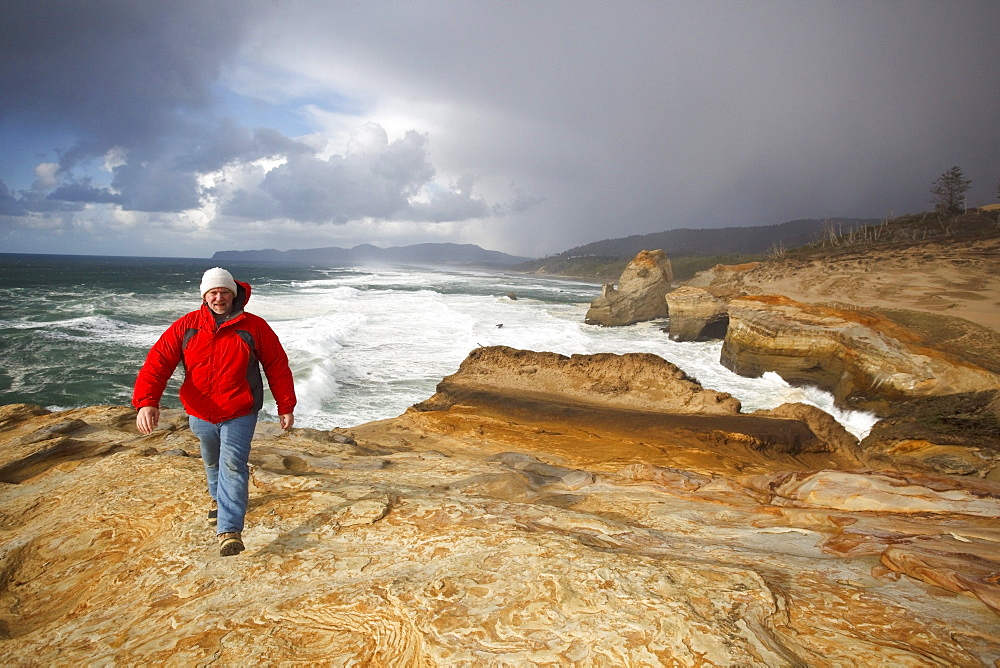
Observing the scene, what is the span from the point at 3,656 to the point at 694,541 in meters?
4.14

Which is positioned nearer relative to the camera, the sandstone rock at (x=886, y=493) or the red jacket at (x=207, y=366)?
the red jacket at (x=207, y=366)

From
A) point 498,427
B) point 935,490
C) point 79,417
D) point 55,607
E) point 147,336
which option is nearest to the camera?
point 55,607

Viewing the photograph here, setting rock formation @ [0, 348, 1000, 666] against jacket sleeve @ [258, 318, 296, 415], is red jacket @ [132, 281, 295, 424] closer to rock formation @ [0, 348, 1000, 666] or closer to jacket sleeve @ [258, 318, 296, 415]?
jacket sleeve @ [258, 318, 296, 415]

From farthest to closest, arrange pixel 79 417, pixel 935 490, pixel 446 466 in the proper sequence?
pixel 79 417, pixel 446 466, pixel 935 490

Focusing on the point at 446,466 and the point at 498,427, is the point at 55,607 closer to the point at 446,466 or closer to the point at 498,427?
the point at 446,466

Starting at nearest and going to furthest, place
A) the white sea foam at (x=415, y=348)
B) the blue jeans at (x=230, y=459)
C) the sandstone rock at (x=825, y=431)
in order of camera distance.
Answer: the blue jeans at (x=230, y=459) < the sandstone rock at (x=825, y=431) < the white sea foam at (x=415, y=348)

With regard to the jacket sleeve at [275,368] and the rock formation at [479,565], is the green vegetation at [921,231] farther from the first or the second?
the jacket sleeve at [275,368]

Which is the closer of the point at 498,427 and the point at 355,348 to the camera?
the point at 498,427

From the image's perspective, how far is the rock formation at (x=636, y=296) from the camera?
28.6m

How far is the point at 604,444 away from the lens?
8.06 meters

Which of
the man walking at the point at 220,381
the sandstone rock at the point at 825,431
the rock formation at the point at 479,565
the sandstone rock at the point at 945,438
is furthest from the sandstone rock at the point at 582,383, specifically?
the man walking at the point at 220,381

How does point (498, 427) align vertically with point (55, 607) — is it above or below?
below

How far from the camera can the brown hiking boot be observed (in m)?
3.08

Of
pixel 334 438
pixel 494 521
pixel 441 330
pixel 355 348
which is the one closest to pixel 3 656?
pixel 494 521
